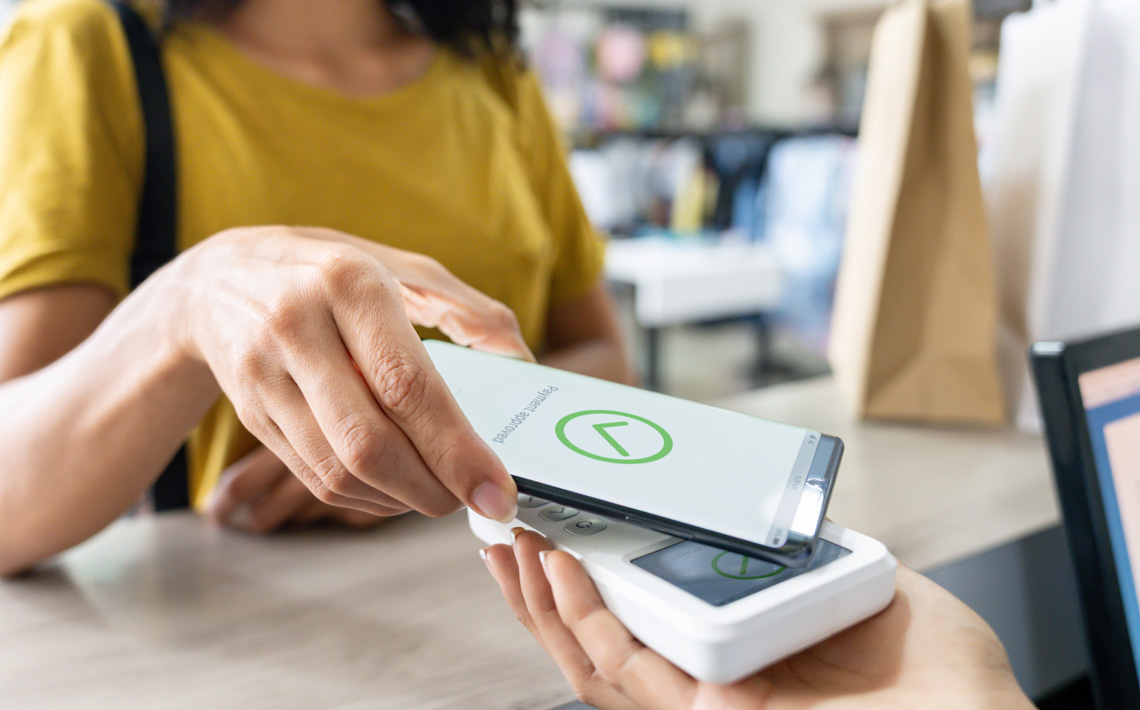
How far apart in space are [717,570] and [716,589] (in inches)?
0.8

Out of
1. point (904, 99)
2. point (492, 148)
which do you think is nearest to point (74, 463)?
point (492, 148)

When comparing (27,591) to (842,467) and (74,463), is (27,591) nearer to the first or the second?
(74,463)

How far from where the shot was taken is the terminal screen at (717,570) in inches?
11.3

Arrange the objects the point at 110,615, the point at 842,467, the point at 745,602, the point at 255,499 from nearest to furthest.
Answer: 1. the point at 745,602
2. the point at 110,615
3. the point at 255,499
4. the point at 842,467

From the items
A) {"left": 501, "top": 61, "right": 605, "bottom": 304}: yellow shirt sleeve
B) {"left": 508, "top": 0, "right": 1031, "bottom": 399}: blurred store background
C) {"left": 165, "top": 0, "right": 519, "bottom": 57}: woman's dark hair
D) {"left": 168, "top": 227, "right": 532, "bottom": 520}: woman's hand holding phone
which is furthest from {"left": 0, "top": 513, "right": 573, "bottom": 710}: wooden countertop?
{"left": 508, "top": 0, "right": 1031, "bottom": 399}: blurred store background

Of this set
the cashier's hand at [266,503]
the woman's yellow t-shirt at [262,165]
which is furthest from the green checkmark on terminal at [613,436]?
the woman's yellow t-shirt at [262,165]

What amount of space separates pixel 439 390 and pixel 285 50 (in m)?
0.50

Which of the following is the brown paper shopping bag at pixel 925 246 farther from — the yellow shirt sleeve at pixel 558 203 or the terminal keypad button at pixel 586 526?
the terminal keypad button at pixel 586 526

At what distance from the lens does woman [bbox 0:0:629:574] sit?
291mm

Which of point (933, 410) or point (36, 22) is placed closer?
point (36, 22)

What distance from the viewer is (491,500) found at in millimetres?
290

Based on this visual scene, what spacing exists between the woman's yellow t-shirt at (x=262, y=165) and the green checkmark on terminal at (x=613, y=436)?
0.35 metres

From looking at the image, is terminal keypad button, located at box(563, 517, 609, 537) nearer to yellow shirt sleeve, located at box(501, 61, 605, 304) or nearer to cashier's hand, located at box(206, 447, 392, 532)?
cashier's hand, located at box(206, 447, 392, 532)

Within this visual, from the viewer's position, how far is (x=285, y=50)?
0.66 metres
